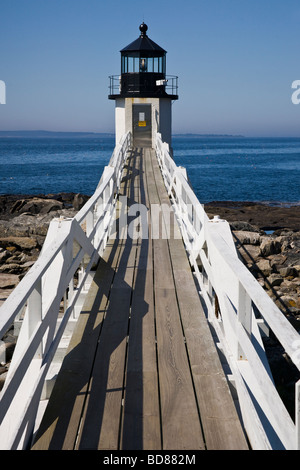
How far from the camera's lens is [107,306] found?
197 inches

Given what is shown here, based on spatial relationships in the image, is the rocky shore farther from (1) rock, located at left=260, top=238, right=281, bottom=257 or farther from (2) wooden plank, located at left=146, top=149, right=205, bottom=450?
(2) wooden plank, located at left=146, top=149, right=205, bottom=450

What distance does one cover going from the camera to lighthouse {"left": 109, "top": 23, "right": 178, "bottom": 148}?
22.3m

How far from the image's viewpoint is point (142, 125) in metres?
22.8

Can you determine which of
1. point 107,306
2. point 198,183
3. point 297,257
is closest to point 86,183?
point 198,183

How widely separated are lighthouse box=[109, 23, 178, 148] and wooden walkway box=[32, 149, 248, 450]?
1739 cm

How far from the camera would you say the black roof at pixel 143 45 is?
72.2ft

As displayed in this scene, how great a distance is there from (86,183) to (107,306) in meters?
43.1

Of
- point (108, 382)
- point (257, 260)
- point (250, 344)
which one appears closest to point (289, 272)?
point (257, 260)

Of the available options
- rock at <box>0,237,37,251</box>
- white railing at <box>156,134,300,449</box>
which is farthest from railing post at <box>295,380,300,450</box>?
rock at <box>0,237,37,251</box>

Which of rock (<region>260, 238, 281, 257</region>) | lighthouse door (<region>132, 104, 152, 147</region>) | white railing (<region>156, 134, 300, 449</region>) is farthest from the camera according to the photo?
lighthouse door (<region>132, 104, 152, 147</region>)

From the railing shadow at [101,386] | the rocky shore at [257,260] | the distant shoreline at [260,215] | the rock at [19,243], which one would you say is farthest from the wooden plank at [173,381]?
the distant shoreline at [260,215]

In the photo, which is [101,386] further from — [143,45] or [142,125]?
[143,45]

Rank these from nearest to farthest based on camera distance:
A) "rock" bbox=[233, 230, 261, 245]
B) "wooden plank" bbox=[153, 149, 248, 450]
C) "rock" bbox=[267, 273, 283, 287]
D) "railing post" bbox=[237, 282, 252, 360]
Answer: "wooden plank" bbox=[153, 149, 248, 450], "railing post" bbox=[237, 282, 252, 360], "rock" bbox=[267, 273, 283, 287], "rock" bbox=[233, 230, 261, 245]
